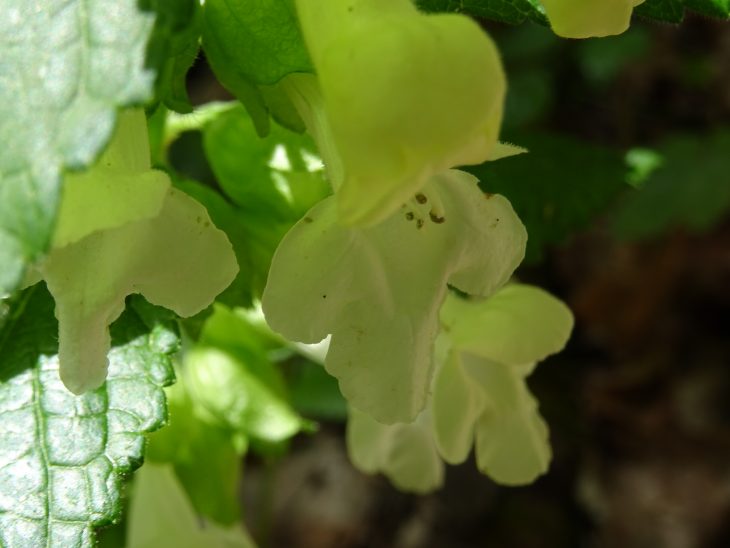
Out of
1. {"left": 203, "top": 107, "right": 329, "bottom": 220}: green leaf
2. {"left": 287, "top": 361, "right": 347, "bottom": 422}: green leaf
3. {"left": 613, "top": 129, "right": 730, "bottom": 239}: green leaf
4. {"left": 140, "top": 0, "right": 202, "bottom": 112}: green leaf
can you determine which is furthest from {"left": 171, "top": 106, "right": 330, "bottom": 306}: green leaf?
{"left": 613, "top": 129, "right": 730, "bottom": 239}: green leaf

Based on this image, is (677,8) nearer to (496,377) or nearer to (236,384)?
(496,377)

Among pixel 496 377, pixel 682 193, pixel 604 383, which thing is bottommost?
pixel 604 383

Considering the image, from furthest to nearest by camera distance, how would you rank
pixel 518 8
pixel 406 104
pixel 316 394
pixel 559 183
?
pixel 316 394 < pixel 559 183 < pixel 518 8 < pixel 406 104

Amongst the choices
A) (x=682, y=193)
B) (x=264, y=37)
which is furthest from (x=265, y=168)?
(x=682, y=193)

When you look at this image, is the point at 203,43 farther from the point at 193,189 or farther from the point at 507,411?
the point at 507,411

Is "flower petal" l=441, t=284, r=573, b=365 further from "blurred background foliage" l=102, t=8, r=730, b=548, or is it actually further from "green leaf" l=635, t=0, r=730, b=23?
"blurred background foliage" l=102, t=8, r=730, b=548

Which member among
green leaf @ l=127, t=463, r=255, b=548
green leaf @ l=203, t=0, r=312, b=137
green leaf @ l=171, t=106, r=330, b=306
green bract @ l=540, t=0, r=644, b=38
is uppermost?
green bract @ l=540, t=0, r=644, b=38

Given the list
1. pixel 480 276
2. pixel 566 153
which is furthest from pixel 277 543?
pixel 480 276
